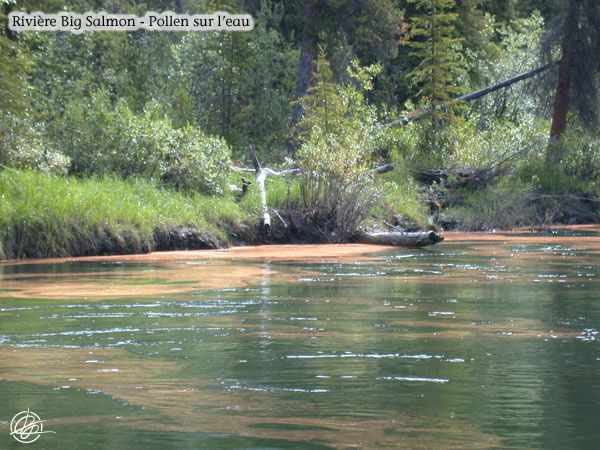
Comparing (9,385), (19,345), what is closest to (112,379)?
(9,385)

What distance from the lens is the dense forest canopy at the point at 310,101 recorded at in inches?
955

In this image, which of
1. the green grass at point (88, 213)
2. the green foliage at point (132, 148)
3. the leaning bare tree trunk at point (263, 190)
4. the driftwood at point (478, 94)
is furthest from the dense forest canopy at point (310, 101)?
the green grass at point (88, 213)

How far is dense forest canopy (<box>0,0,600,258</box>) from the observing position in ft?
79.6

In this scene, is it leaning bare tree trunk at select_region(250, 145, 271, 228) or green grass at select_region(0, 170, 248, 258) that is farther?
leaning bare tree trunk at select_region(250, 145, 271, 228)

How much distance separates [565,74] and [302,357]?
28.6 meters

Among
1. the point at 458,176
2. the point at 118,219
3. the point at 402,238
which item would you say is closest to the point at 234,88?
the point at 458,176

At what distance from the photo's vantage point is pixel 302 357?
356 inches

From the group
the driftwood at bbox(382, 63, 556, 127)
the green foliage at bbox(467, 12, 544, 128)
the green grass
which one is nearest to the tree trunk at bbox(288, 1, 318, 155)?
the driftwood at bbox(382, 63, 556, 127)

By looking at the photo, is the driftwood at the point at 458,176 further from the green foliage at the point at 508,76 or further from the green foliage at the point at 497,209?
the green foliage at the point at 508,76

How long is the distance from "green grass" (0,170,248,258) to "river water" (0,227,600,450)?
2381 millimetres

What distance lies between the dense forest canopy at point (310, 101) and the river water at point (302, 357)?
7736 millimetres

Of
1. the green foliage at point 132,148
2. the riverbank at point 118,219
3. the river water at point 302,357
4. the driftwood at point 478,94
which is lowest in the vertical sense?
the river water at point 302,357

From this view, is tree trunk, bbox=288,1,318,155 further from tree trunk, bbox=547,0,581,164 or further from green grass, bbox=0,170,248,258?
green grass, bbox=0,170,248,258

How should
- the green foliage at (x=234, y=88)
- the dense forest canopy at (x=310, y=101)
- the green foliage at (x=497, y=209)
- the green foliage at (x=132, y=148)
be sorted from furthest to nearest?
the green foliage at (x=234, y=88) < the green foliage at (x=497, y=209) < the dense forest canopy at (x=310, y=101) < the green foliage at (x=132, y=148)
